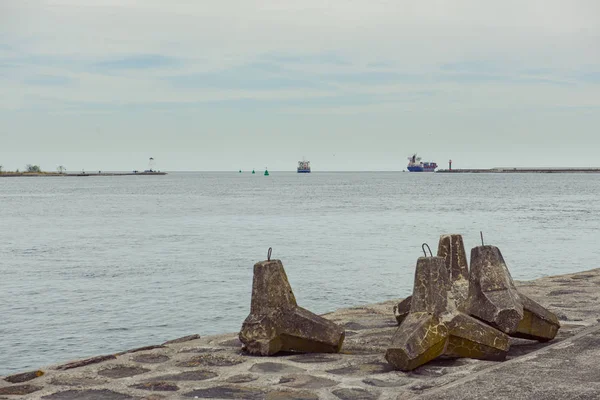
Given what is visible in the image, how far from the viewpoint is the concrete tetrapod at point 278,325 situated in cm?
837

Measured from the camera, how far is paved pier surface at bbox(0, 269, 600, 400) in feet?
20.1

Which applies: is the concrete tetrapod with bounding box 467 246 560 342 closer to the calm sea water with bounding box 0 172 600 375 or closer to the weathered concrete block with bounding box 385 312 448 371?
the weathered concrete block with bounding box 385 312 448 371

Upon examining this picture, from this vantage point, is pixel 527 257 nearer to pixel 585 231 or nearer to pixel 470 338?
pixel 585 231

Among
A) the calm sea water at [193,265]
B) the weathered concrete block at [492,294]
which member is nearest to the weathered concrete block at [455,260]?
the weathered concrete block at [492,294]

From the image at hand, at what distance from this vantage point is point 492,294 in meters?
8.62

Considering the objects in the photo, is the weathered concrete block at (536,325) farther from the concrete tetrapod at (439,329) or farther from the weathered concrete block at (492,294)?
the concrete tetrapod at (439,329)

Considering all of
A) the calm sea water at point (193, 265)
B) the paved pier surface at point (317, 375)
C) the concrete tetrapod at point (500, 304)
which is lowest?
the calm sea water at point (193, 265)

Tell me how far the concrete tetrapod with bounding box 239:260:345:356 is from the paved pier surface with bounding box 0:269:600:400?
5.4 inches

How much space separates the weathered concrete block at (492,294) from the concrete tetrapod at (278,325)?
62.8 inches

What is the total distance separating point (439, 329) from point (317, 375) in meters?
1.29

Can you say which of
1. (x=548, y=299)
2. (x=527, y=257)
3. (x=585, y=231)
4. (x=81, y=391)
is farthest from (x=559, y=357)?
(x=585, y=231)

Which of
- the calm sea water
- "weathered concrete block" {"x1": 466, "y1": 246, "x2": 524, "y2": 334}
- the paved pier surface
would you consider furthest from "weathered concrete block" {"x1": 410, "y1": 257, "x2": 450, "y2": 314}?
the calm sea water

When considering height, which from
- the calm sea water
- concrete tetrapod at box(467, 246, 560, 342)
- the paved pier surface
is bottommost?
the calm sea water

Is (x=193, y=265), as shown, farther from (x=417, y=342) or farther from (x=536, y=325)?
(x=417, y=342)
